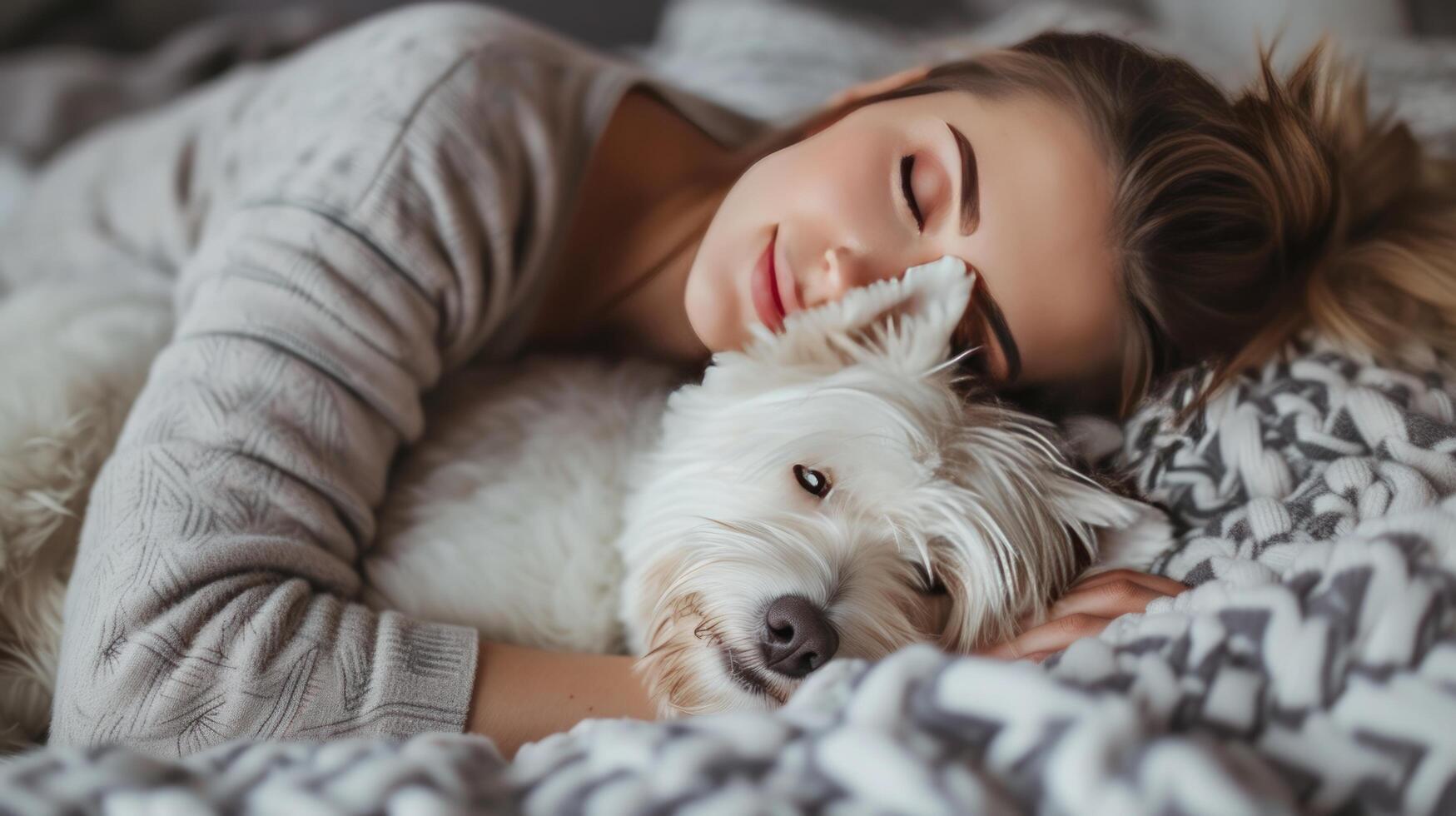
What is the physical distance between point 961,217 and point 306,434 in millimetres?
684

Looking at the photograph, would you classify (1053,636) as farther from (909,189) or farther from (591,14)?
(591,14)

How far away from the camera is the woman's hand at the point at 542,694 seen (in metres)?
0.87

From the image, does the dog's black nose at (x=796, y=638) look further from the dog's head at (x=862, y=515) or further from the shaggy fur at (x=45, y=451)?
the shaggy fur at (x=45, y=451)

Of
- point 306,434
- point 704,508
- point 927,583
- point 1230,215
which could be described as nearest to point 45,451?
point 306,434

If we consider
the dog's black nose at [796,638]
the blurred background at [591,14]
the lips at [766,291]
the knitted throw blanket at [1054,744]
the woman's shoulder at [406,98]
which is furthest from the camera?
the blurred background at [591,14]

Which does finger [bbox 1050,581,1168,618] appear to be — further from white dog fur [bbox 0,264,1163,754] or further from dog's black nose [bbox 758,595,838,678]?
dog's black nose [bbox 758,595,838,678]

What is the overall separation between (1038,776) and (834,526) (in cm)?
38

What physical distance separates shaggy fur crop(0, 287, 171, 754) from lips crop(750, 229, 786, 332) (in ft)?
2.45

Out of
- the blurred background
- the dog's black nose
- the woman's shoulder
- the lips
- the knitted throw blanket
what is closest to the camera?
the knitted throw blanket

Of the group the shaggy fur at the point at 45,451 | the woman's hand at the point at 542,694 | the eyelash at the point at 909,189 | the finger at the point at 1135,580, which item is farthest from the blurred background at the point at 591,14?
the woman's hand at the point at 542,694

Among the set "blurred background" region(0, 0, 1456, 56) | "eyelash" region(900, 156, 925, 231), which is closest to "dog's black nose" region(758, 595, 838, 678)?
"eyelash" region(900, 156, 925, 231)

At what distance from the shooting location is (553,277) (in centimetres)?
125

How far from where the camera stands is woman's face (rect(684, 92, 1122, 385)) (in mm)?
857

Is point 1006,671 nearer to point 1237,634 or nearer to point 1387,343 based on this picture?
point 1237,634
